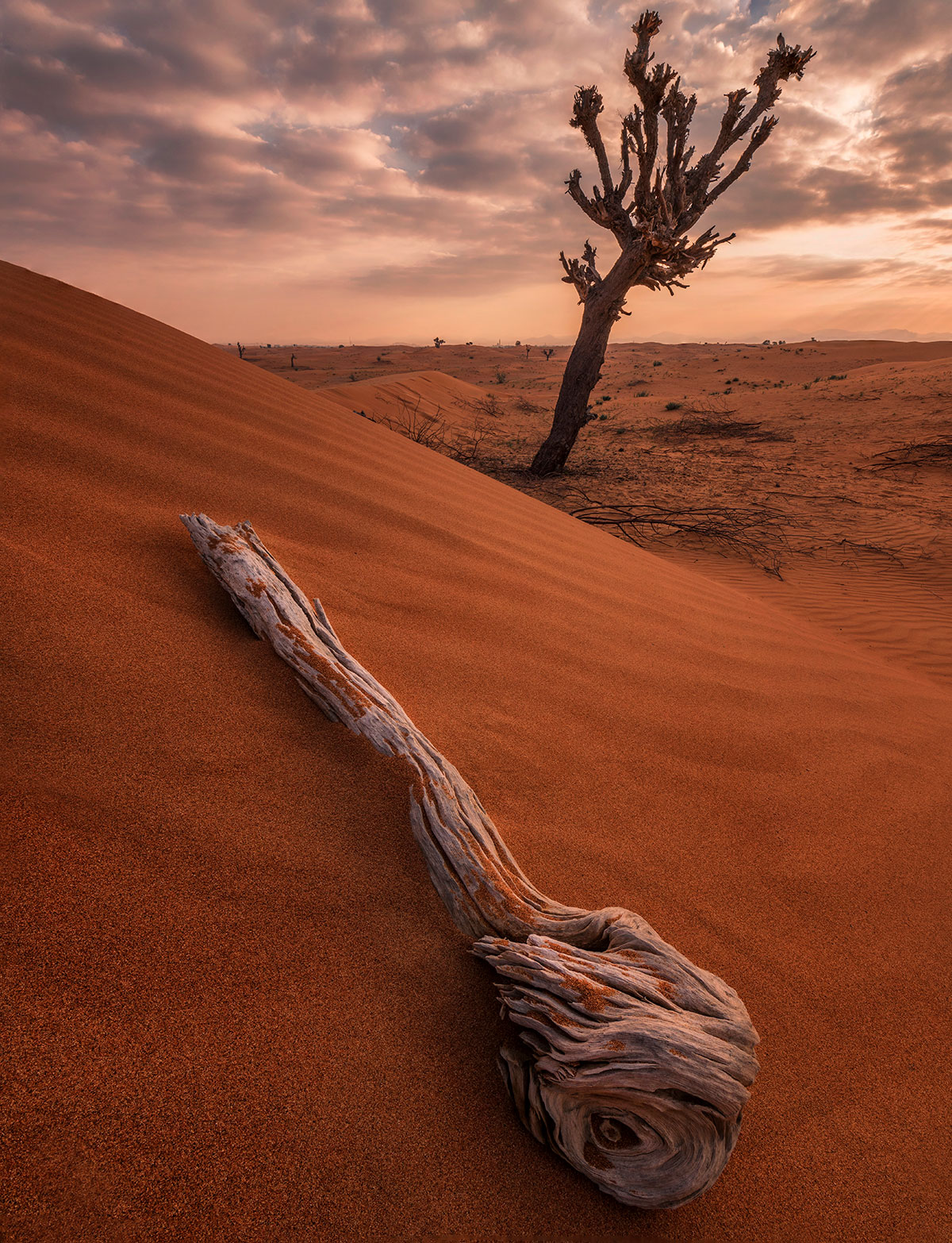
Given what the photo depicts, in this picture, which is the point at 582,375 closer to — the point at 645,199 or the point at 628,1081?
the point at 645,199

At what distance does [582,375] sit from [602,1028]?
838cm

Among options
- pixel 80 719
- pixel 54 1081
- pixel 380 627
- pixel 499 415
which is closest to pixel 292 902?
pixel 54 1081

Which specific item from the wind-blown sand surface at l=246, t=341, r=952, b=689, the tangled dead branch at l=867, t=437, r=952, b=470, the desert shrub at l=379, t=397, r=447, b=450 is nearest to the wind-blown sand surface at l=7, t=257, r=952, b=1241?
the wind-blown sand surface at l=246, t=341, r=952, b=689

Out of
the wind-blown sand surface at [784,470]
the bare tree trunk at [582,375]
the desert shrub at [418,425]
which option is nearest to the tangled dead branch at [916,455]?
the wind-blown sand surface at [784,470]

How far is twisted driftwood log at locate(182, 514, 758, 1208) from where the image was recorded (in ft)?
2.91

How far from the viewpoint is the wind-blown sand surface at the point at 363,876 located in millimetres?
826

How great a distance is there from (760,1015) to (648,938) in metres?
0.39

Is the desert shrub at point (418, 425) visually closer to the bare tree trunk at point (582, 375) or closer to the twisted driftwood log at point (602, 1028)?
the bare tree trunk at point (582, 375)

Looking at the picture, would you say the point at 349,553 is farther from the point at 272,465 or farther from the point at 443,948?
the point at 443,948

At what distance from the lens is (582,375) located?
8.27 m

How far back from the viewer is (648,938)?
109 centimetres

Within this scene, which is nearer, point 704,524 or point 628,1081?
point 628,1081

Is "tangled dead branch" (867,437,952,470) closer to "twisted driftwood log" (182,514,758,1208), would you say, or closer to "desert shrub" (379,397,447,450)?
"desert shrub" (379,397,447,450)

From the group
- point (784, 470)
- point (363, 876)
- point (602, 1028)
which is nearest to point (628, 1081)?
→ point (602, 1028)
